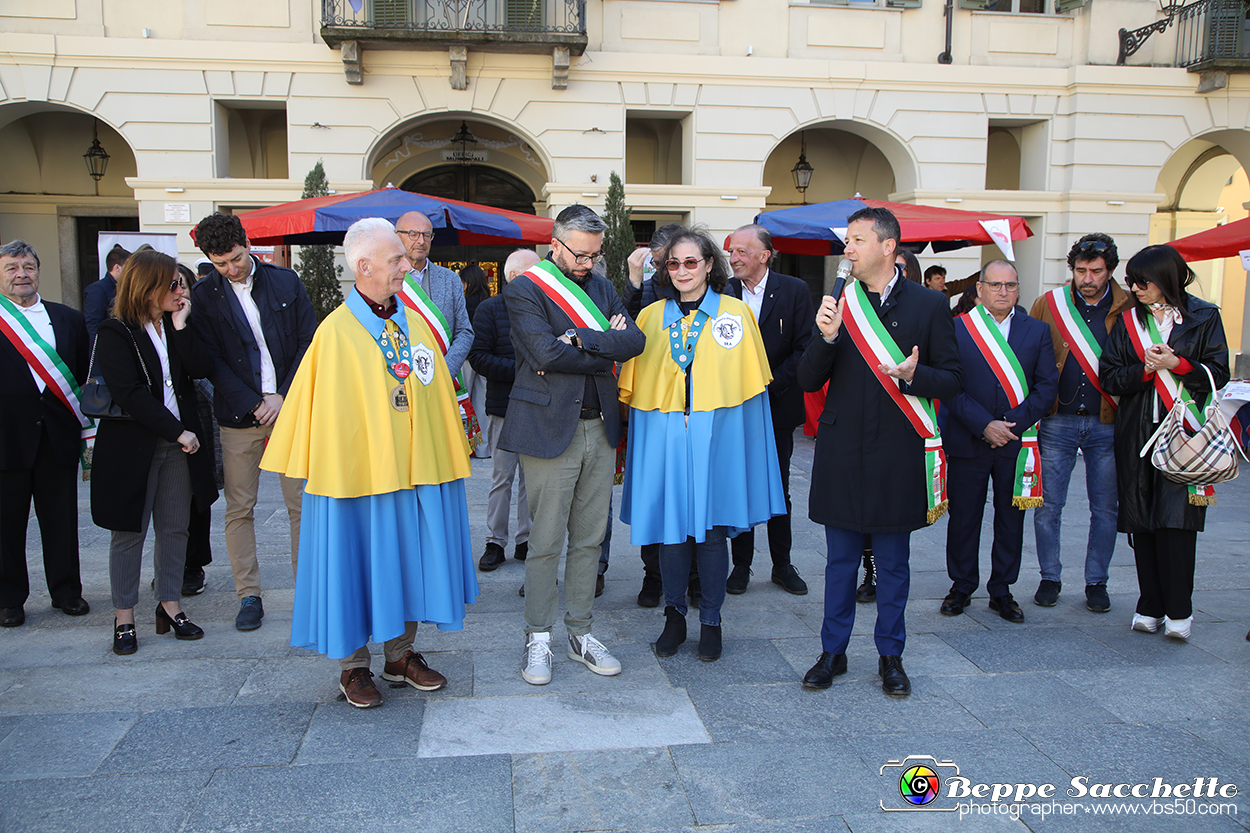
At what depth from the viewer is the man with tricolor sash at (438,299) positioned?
4.68 meters

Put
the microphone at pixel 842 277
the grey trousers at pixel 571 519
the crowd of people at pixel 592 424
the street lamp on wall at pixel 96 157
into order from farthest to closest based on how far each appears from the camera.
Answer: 1. the street lamp on wall at pixel 96 157
2. the grey trousers at pixel 571 519
3. the microphone at pixel 842 277
4. the crowd of people at pixel 592 424

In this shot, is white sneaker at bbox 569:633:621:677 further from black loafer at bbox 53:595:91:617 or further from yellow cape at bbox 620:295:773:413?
black loafer at bbox 53:595:91:617

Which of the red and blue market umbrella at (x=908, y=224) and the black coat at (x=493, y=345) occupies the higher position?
the red and blue market umbrella at (x=908, y=224)

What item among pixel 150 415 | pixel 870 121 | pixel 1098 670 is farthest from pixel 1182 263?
pixel 870 121

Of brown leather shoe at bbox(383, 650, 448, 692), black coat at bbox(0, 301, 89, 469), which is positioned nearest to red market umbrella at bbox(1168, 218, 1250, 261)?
brown leather shoe at bbox(383, 650, 448, 692)

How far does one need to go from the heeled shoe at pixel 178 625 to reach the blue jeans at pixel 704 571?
2265 millimetres

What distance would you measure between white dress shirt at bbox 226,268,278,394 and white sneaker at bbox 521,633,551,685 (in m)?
1.90

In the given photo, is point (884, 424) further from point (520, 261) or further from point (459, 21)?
point (459, 21)

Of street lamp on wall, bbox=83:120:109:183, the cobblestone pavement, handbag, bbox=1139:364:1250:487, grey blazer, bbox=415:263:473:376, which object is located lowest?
the cobblestone pavement

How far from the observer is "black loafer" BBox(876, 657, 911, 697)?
3.59 metres

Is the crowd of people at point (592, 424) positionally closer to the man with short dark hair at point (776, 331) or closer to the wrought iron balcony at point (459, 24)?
the man with short dark hair at point (776, 331)

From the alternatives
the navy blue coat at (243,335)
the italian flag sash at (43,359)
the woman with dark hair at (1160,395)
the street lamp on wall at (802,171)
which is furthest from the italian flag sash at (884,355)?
the street lamp on wall at (802,171)

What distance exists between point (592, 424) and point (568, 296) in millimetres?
557

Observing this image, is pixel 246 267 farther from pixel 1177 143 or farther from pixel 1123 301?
pixel 1177 143
